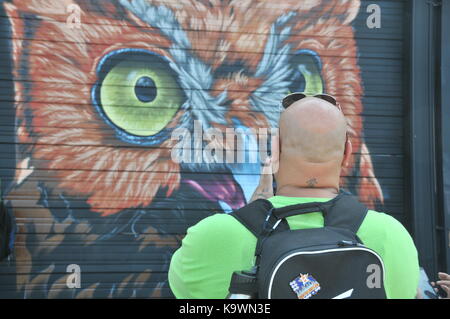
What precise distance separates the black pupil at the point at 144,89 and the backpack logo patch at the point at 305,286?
2.58 metres

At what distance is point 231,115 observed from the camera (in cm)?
381

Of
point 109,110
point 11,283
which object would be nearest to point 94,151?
point 109,110

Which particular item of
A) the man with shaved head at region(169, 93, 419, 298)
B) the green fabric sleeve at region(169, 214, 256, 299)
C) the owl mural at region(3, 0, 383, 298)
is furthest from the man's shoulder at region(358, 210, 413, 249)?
the owl mural at region(3, 0, 383, 298)

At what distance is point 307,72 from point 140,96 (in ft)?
4.54

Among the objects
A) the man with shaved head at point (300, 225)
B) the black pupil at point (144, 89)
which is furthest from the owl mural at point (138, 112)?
the man with shaved head at point (300, 225)

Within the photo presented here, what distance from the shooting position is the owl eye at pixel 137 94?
12.1 ft

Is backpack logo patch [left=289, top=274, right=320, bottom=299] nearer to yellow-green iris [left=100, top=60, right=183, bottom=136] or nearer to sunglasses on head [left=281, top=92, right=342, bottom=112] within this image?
sunglasses on head [left=281, top=92, right=342, bottom=112]

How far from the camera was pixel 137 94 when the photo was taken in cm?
374

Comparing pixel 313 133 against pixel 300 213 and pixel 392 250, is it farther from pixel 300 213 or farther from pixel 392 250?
pixel 392 250

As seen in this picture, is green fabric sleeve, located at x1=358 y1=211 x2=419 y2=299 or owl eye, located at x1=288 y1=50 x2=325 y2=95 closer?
green fabric sleeve, located at x1=358 y1=211 x2=419 y2=299

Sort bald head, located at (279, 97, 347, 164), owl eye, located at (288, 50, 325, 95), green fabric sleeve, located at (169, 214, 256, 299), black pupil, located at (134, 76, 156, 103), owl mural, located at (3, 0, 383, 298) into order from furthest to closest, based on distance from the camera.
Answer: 1. owl eye, located at (288, 50, 325, 95)
2. black pupil, located at (134, 76, 156, 103)
3. owl mural, located at (3, 0, 383, 298)
4. bald head, located at (279, 97, 347, 164)
5. green fabric sleeve, located at (169, 214, 256, 299)

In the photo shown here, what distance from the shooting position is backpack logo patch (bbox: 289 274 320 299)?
1445 millimetres

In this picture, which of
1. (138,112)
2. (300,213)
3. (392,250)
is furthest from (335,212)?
(138,112)

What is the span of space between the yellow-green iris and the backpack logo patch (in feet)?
8.17
